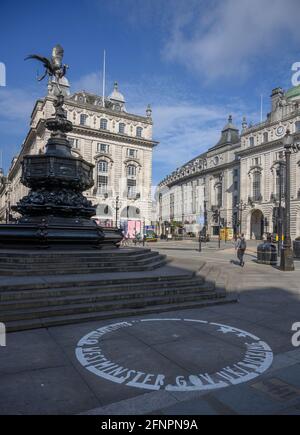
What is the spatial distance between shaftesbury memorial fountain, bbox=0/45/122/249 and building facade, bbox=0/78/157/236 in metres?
36.9

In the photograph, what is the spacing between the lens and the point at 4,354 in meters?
4.64

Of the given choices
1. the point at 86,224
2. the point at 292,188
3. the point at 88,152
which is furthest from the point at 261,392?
the point at 292,188

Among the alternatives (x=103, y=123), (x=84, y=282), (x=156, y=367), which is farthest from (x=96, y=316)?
(x=103, y=123)

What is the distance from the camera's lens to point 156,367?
14.2 ft

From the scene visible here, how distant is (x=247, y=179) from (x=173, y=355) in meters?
62.5

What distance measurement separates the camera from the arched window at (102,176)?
179 ft

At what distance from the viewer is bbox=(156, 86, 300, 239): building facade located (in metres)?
54.1

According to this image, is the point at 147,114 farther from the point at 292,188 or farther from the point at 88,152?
the point at 292,188

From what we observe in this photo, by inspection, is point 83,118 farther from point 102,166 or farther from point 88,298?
point 88,298

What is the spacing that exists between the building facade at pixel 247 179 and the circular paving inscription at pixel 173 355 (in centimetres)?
3850

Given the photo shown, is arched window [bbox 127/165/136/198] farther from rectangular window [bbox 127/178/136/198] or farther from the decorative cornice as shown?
the decorative cornice

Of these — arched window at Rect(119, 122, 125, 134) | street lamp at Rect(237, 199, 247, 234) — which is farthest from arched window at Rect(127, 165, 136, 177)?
street lamp at Rect(237, 199, 247, 234)

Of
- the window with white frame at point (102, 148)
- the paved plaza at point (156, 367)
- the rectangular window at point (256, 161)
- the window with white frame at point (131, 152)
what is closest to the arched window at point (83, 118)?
the window with white frame at point (102, 148)

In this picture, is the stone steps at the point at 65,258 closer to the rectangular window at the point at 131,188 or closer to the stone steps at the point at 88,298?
the stone steps at the point at 88,298
